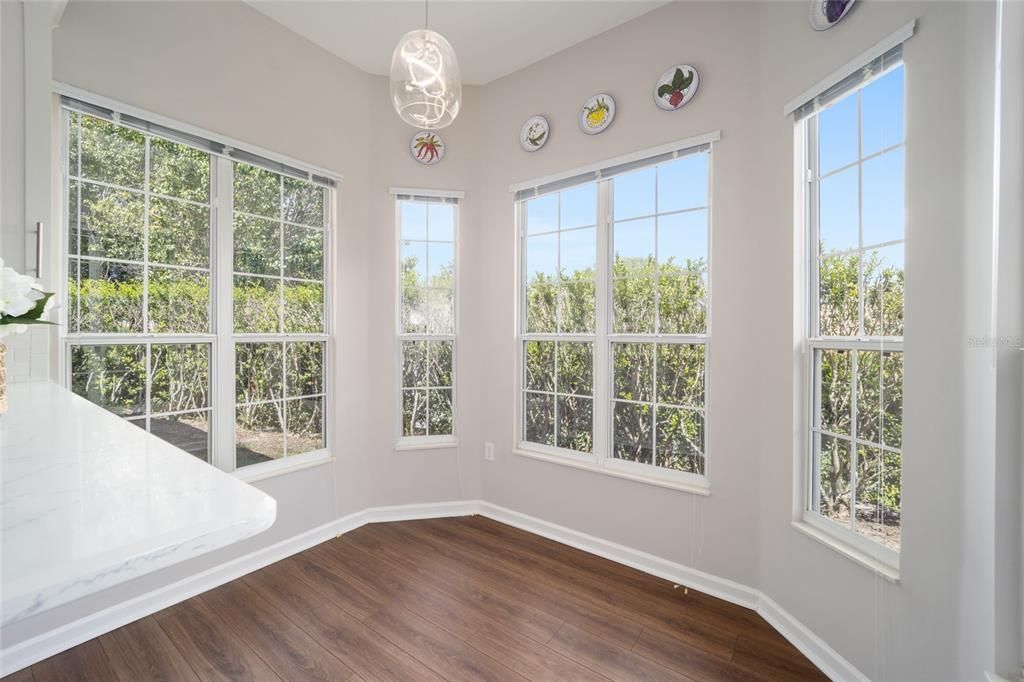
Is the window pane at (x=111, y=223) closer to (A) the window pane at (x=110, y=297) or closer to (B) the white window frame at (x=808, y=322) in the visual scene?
(A) the window pane at (x=110, y=297)

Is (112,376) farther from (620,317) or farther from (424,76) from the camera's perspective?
(620,317)

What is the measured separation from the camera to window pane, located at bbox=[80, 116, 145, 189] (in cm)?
201

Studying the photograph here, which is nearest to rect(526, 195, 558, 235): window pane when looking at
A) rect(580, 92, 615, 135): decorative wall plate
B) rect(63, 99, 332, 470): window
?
rect(580, 92, 615, 135): decorative wall plate

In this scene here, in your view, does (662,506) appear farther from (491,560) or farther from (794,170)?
(794,170)

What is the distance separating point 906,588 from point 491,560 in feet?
6.11

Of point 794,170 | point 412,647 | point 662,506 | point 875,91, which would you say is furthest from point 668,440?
point 875,91

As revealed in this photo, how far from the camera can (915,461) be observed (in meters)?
1.46

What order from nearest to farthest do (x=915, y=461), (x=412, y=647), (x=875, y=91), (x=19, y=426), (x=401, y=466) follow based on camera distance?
(x=19, y=426) < (x=915, y=461) < (x=875, y=91) < (x=412, y=647) < (x=401, y=466)

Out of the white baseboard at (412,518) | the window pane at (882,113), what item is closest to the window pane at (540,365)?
the white baseboard at (412,518)

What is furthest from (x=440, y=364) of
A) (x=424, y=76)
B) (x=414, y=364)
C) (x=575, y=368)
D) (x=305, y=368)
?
(x=424, y=76)

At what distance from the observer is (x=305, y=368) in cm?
288

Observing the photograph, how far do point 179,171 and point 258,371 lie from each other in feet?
3.62

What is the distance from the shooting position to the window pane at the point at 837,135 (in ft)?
Result: 5.85

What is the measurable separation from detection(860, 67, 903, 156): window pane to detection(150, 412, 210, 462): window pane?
324 cm
